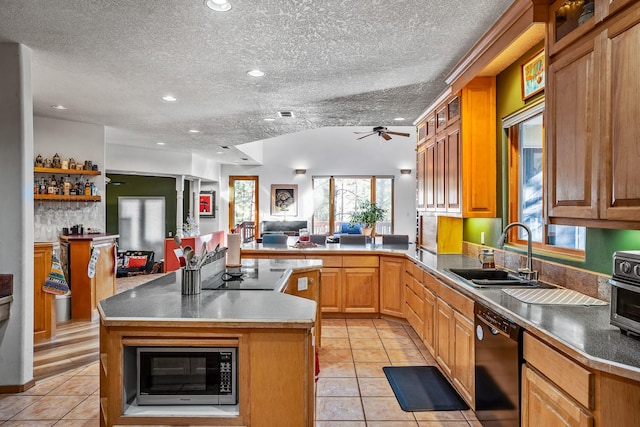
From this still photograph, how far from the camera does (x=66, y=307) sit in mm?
4730

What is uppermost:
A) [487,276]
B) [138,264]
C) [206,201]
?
[206,201]

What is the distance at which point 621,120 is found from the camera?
154cm

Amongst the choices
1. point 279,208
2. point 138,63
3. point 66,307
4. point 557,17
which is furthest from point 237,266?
point 279,208

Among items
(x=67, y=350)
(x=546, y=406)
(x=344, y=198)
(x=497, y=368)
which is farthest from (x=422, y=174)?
(x=344, y=198)

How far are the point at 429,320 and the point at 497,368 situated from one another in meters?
1.39

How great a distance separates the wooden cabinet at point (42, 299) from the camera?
398cm

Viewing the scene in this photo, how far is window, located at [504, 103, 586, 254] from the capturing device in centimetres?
274

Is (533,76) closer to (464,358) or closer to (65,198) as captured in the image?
(464,358)

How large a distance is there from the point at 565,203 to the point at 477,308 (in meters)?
0.76

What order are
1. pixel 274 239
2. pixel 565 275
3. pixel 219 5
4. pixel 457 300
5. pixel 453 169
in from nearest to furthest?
pixel 219 5 → pixel 565 275 → pixel 457 300 → pixel 453 169 → pixel 274 239

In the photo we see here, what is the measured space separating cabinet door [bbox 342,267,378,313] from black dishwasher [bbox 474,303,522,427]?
243cm

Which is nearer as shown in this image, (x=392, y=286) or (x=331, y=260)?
(x=392, y=286)

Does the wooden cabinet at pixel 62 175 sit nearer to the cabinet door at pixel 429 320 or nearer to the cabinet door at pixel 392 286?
the cabinet door at pixel 392 286

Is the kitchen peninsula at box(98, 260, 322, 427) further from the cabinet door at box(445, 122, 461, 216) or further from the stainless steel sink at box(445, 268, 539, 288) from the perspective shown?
the cabinet door at box(445, 122, 461, 216)
